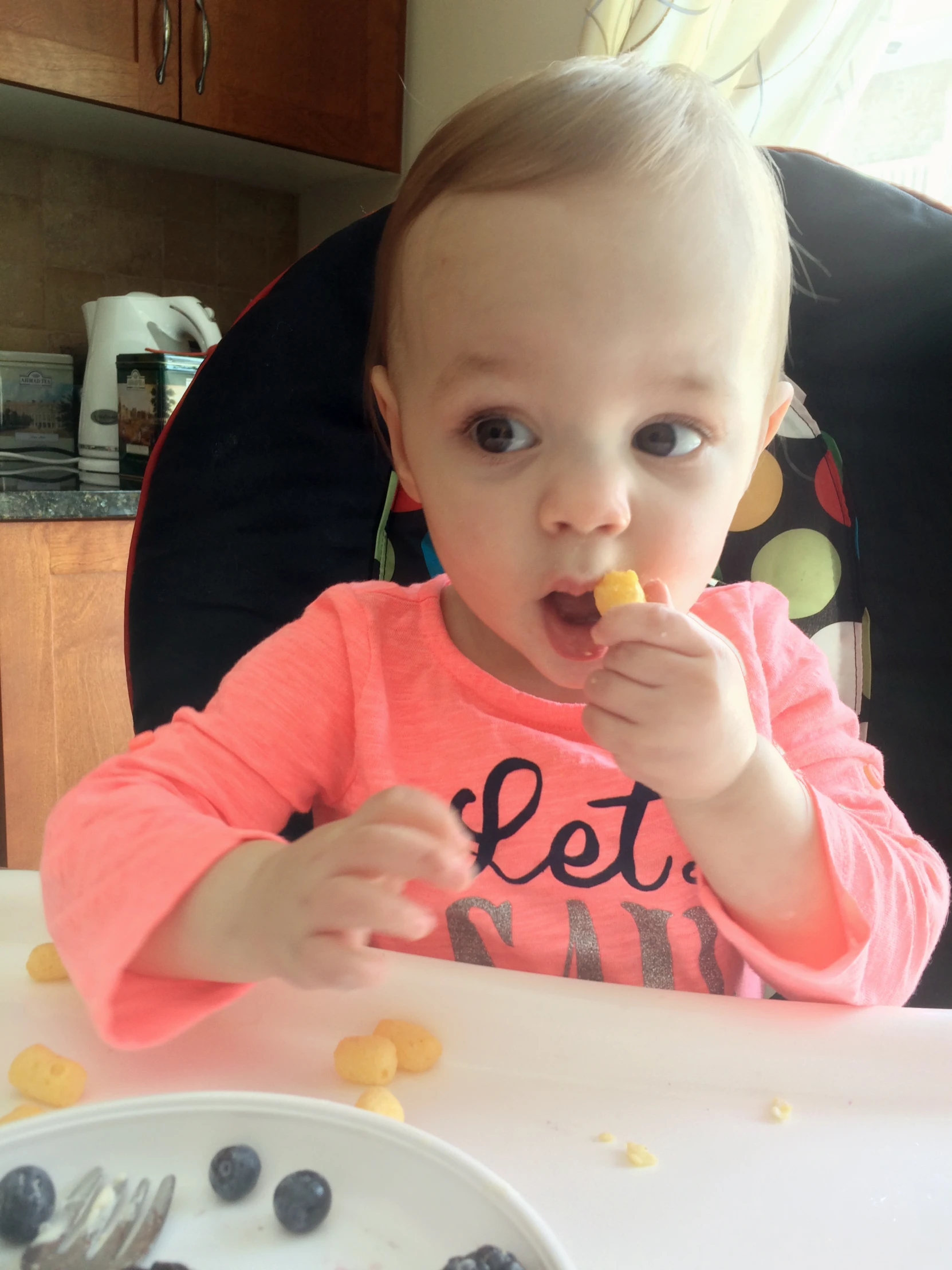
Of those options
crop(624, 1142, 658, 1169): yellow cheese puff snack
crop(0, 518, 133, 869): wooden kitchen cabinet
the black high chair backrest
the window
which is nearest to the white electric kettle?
crop(0, 518, 133, 869): wooden kitchen cabinet

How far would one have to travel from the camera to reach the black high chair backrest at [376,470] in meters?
0.83

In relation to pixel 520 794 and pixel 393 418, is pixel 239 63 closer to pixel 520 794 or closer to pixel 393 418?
pixel 393 418

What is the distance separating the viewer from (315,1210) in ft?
1.28

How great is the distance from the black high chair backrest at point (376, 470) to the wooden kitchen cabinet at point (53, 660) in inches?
41.8

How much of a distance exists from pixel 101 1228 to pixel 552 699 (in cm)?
50

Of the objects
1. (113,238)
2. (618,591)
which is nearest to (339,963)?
(618,591)

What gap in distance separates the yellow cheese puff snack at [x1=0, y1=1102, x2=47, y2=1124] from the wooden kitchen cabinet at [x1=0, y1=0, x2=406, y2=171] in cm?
221

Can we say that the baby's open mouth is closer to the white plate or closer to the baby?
the baby

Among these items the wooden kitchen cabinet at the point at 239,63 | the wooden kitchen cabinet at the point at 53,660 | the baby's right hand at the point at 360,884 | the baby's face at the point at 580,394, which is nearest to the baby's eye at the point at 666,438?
the baby's face at the point at 580,394

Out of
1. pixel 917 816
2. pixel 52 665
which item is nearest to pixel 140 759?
pixel 917 816

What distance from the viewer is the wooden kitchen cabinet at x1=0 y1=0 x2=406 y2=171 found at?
2156 mm

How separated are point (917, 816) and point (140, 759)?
1.95 feet

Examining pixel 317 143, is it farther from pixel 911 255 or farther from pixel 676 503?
pixel 676 503

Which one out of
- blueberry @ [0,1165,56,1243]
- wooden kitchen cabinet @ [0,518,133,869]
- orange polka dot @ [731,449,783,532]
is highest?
orange polka dot @ [731,449,783,532]
